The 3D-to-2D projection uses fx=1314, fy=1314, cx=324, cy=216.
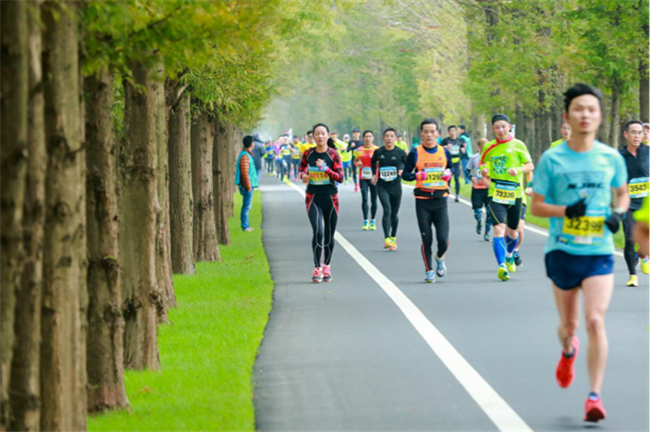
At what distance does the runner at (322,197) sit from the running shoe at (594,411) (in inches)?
345

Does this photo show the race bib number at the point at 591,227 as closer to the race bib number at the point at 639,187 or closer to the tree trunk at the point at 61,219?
the tree trunk at the point at 61,219

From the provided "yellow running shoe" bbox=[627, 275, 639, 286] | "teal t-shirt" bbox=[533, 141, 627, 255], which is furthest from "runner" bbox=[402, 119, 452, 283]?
"teal t-shirt" bbox=[533, 141, 627, 255]

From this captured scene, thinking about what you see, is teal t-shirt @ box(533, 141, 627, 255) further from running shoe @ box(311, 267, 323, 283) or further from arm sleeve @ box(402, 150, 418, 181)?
running shoe @ box(311, 267, 323, 283)

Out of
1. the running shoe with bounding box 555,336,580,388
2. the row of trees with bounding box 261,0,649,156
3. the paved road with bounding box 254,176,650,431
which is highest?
the row of trees with bounding box 261,0,649,156

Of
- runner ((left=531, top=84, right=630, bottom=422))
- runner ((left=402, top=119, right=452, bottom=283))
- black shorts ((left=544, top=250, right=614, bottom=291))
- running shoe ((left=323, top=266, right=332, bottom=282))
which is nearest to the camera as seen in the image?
runner ((left=531, top=84, right=630, bottom=422))

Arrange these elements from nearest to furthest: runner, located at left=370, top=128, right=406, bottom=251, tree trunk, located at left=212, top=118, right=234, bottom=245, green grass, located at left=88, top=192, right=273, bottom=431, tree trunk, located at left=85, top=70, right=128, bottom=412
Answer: green grass, located at left=88, top=192, right=273, bottom=431, tree trunk, located at left=85, top=70, right=128, bottom=412, runner, located at left=370, top=128, right=406, bottom=251, tree trunk, located at left=212, top=118, right=234, bottom=245

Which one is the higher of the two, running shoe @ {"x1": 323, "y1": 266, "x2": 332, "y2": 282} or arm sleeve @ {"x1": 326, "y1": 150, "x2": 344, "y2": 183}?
arm sleeve @ {"x1": 326, "y1": 150, "x2": 344, "y2": 183}

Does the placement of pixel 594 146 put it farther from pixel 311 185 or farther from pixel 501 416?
pixel 311 185

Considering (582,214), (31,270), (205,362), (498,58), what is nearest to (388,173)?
(205,362)

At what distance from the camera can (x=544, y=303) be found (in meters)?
13.5

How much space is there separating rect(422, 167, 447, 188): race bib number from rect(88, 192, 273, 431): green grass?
230cm

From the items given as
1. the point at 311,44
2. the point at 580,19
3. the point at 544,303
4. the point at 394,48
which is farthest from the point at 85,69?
the point at 394,48

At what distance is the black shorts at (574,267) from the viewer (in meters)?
8.04

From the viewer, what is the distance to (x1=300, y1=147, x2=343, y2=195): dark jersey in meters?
16.2
